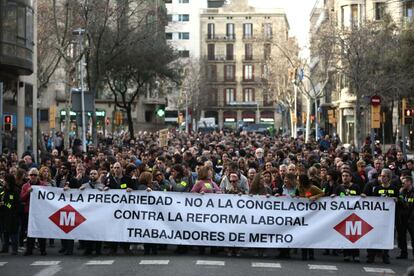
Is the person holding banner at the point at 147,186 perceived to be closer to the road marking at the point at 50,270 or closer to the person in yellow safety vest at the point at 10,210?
the road marking at the point at 50,270

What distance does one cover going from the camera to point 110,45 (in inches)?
1753

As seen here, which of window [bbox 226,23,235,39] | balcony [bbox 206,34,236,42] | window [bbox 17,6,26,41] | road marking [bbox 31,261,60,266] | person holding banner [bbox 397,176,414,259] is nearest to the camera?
road marking [bbox 31,261,60,266]

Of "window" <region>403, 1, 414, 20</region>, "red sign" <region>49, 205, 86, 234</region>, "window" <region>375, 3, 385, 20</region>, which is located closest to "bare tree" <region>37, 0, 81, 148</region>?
"window" <region>403, 1, 414, 20</region>

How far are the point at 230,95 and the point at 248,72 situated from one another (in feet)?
12.5

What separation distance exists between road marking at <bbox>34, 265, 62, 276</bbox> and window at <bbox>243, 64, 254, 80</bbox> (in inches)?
4051

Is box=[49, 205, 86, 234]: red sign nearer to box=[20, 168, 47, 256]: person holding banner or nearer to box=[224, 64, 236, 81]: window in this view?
box=[20, 168, 47, 256]: person holding banner

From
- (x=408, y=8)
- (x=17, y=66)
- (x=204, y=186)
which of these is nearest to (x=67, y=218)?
(x=204, y=186)

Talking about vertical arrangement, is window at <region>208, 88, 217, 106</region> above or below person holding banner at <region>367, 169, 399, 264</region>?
above

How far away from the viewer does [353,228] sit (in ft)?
45.4

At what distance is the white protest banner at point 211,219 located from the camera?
Answer: 544 inches

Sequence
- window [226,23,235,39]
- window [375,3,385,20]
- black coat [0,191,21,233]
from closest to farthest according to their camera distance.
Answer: black coat [0,191,21,233] < window [375,3,385,20] < window [226,23,235,39]

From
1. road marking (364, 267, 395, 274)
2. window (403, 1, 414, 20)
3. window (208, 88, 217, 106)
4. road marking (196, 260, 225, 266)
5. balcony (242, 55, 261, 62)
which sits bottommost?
road marking (364, 267, 395, 274)

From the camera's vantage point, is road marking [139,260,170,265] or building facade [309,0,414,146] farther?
building facade [309,0,414,146]

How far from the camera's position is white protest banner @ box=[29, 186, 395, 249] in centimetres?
1382
